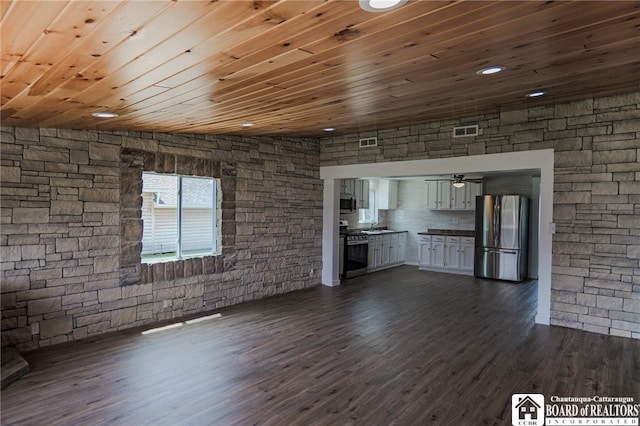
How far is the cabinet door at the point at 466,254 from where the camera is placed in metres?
8.83

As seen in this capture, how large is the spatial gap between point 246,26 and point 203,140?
3.88 meters

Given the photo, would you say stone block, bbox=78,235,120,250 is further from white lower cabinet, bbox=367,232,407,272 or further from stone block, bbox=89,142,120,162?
white lower cabinet, bbox=367,232,407,272

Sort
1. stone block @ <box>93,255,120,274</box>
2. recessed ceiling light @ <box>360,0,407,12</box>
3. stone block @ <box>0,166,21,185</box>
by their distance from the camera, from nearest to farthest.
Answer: recessed ceiling light @ <box>360,0,407,12</box>, stone block @ <box>0,166,21,185</box>, stone block @ <box>93,255,120,274</box>

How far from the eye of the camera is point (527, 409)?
2959 mm

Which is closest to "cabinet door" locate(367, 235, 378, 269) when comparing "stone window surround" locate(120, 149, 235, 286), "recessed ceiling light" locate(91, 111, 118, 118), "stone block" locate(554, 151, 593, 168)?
"stone window surround" locate(120, 149, 235, 286)

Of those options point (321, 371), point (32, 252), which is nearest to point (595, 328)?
point (321, 371)

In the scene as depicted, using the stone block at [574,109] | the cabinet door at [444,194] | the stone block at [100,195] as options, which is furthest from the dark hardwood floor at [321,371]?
the cabinet door at [444,194]

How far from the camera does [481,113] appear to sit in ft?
16.5

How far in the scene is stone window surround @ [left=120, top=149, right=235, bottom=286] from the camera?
4766mm

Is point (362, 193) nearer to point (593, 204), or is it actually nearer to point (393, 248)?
point (393, 248)

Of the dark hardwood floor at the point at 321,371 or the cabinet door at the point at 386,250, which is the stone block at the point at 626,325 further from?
the cabinet door at the point at 386,250

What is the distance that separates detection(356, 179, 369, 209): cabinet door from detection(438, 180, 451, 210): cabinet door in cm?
175

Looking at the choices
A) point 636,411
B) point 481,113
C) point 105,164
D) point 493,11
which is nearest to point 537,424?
point 636,411

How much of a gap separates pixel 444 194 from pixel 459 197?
373mm
